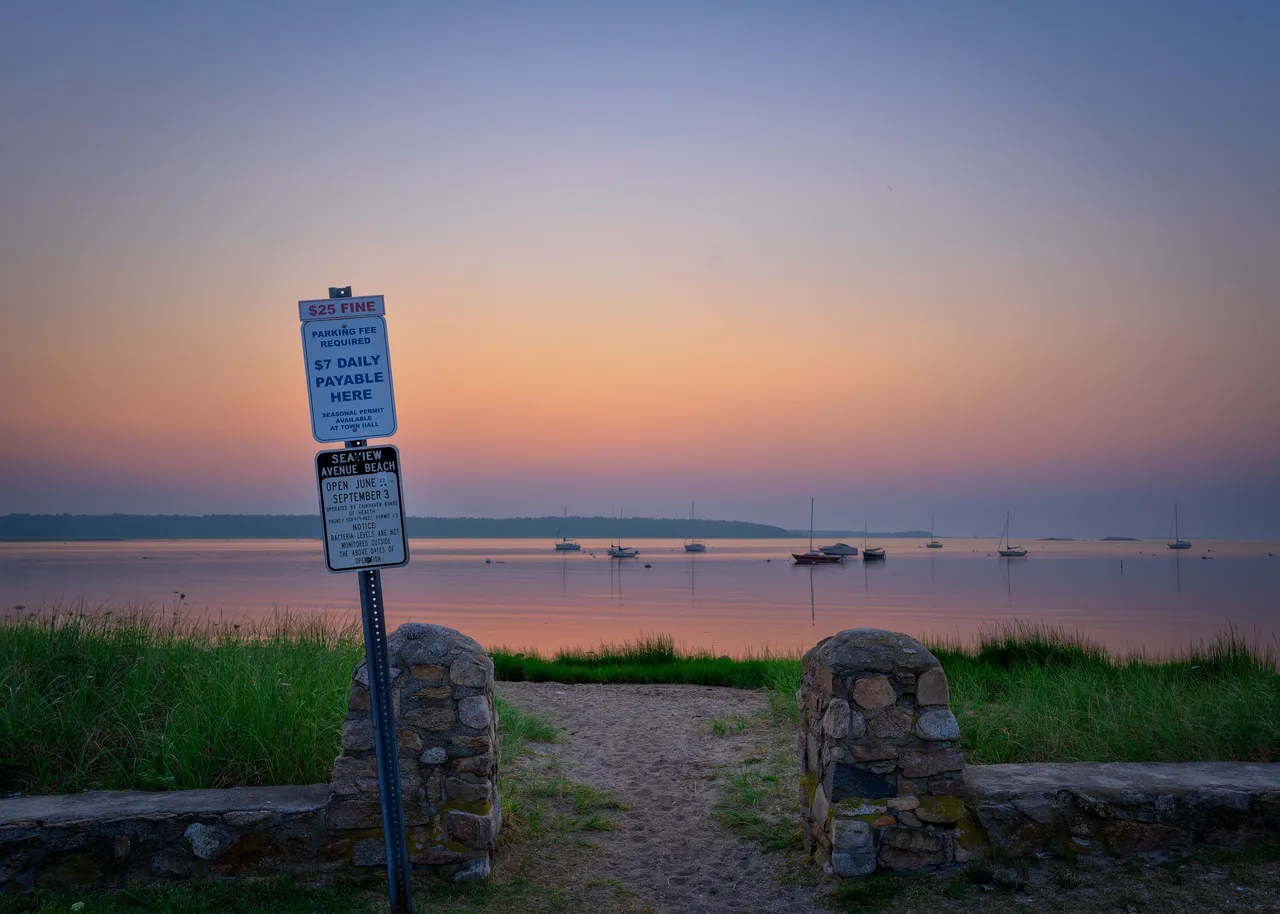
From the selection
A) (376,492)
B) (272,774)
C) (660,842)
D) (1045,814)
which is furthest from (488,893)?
(1045,814)

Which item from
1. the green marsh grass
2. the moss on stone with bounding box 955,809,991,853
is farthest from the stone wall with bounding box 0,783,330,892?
the green marsh grass

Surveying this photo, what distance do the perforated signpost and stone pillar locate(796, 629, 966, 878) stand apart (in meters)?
2.69

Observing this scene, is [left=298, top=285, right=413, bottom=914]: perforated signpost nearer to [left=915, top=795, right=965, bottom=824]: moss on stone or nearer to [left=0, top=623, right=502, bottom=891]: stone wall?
[left=0, top=623, right=502, bottom=891]: stone wall

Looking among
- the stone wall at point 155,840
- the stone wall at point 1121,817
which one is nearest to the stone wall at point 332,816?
the stone wall at point 155,840

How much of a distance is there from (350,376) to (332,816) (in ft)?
9.07

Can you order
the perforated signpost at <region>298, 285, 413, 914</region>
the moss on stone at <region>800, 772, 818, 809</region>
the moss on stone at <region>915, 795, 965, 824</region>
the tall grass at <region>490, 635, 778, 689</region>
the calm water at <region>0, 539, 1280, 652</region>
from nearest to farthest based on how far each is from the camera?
the perforated signpost at <region>298, 285, 413, 914</region> < the moss on stone at <region>915, 795, 965, 824</region> < the moss on stone at <region>800, 772, 818, 809</region> < the tall grass at <region>490, 635, 778, 689</region> < the calm water at <region>0, 539, 1280, 652</region>

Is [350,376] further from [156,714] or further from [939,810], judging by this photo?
[156,714]

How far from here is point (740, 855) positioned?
6090 millimetres

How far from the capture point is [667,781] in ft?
25.9

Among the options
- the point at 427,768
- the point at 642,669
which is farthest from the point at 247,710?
the point at 642,669

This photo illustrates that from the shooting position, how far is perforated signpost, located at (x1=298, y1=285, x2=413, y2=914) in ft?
13.0

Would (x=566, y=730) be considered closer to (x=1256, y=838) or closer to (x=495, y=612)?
(x=1256, y=838)

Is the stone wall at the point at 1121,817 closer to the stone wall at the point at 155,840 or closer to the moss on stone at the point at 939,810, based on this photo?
the moss on stone at the point at 939,810

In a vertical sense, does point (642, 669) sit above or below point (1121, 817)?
below
